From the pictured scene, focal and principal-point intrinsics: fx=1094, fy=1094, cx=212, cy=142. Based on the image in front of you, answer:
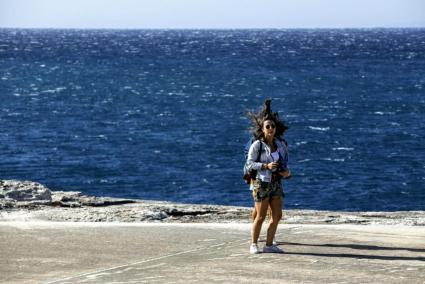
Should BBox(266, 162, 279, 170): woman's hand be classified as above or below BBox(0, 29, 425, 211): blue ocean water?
below

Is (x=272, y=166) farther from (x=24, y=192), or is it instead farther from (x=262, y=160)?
(x=24, y=192)

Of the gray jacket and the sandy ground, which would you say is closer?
the sandy ground

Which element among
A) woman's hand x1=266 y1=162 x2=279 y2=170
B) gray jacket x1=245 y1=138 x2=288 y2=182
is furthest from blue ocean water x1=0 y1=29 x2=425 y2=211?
woman's hand x1=266 y1=162 x2=279 y2=170

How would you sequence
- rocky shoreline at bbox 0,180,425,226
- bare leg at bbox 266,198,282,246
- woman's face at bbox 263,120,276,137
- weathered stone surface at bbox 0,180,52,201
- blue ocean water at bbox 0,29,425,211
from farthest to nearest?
1. blue ocean water at bbox 0,29,425,211
2. weathered stone surface at bbox 0,180,52,201
3. rocky shoreline at bbox 0,180,425,226
4. bare leg at bbox 266,198,282,246
5. woman's face at bbox 263,120,276,137

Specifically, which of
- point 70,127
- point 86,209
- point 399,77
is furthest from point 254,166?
point 399,77

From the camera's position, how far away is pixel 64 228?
40.2 ft

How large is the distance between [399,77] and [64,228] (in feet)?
319

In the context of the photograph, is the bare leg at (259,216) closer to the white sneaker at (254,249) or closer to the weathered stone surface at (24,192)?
the white sneaker at (254,249)

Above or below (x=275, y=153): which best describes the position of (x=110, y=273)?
below

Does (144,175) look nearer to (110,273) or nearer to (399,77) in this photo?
(110,273)

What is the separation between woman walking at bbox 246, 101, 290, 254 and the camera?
10805 mm

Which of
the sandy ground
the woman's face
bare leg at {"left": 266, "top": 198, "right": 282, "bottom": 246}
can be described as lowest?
the sandy ground

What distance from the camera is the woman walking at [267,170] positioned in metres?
10.8

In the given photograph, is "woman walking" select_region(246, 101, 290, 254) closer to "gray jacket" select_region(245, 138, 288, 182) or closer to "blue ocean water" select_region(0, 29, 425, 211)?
"gray jacket" select_region(245, 138, 288, 182)
